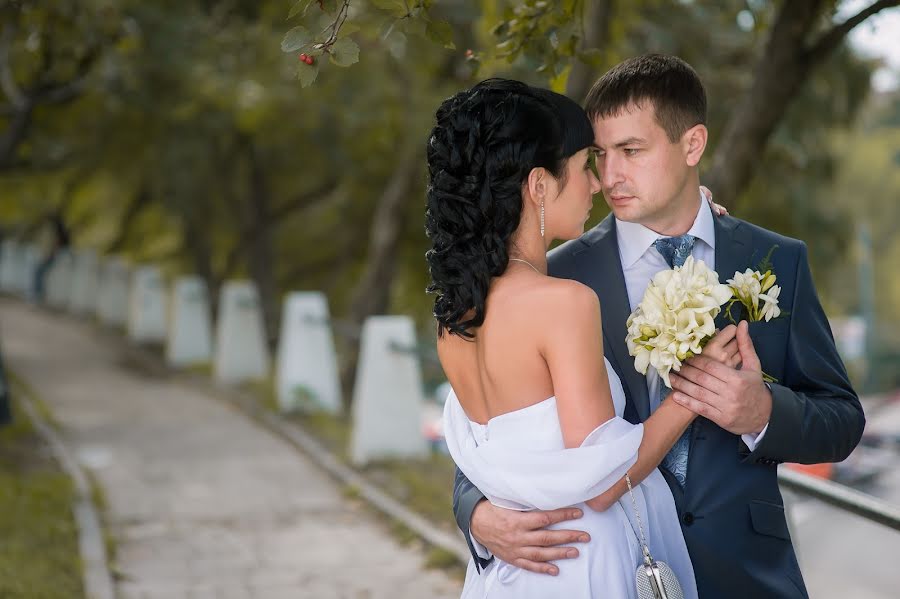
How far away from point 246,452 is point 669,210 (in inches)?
300

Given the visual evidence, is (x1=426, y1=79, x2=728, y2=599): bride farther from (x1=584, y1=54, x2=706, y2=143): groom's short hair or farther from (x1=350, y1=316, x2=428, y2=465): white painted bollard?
(x1=350, y1=316, x2=428, y2=465): white painted bollard

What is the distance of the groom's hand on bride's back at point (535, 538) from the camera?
2619mm

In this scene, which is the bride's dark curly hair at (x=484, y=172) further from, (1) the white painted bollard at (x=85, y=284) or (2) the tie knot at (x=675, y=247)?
(1) the white painted bollard at (x=85, y=284)

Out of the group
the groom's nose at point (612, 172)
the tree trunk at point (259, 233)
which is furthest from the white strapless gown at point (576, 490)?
the tree trunk at point (259, 233)

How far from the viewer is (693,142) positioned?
2811 millimetres

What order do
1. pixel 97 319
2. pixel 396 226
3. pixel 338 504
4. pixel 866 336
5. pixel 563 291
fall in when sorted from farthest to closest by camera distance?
1. pixel 866 336
2. pixel 97 319
3. pixel 396 226
4. pixel 338 504
5. pixel 563 291

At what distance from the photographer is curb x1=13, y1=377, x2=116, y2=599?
5688mm

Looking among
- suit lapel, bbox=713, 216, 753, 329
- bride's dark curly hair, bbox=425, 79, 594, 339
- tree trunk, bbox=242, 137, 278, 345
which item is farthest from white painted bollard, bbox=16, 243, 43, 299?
suit lapel, bbox=713, 216, 753, 329

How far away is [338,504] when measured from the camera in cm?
796

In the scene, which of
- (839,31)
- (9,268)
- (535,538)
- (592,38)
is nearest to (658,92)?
(535,538)

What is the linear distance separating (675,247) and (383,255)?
972cm

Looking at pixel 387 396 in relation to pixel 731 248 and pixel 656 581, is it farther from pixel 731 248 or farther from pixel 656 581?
pixel 656 581

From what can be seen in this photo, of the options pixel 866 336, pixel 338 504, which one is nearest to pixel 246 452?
pixel 338 504

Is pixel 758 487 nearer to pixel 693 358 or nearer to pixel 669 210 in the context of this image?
pixel 693 358
